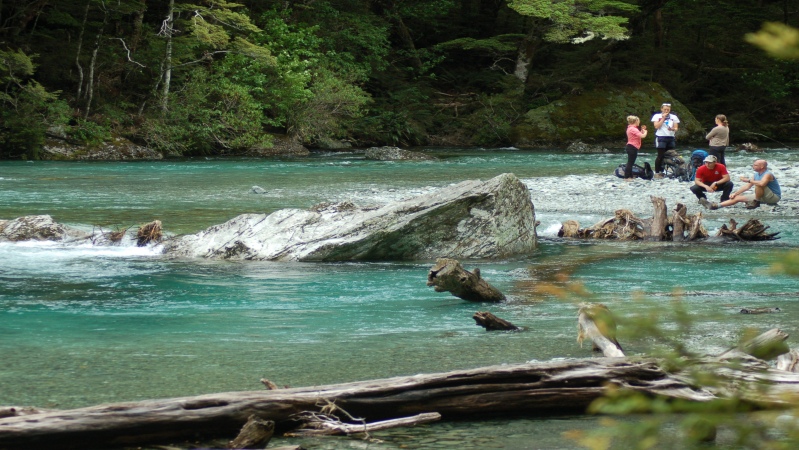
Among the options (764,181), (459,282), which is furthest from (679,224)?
(459,282)

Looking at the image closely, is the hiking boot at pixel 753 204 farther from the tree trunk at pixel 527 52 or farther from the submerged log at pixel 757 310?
the tree trunk at pixel 527 52

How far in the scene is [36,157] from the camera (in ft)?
91.0

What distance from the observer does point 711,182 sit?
54.4ft

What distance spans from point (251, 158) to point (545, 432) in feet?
88.8

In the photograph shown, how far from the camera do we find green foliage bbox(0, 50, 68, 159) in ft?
88.9

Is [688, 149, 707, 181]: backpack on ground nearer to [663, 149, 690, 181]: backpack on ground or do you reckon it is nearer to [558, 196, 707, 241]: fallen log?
[663, 149, 690, 181]: backpack on ground

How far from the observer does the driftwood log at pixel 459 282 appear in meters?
7.82

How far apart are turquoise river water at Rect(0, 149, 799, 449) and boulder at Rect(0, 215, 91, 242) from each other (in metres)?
0.39

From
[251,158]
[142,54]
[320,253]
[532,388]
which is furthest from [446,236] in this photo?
[142,54]

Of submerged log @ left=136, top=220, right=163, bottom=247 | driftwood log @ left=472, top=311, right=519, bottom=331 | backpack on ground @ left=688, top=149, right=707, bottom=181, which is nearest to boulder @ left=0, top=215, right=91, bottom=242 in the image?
submerged log @ left=136, top=220, right=163, bottom=247

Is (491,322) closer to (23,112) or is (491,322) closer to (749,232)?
(749,232)

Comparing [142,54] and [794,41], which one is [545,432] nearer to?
[794,41]

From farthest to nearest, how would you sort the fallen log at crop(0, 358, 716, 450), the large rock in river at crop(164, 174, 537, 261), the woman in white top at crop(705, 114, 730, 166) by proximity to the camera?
the woman in white top at crop(705, 114, 730, 166), the large rock in river at crop(164, 174, 537, 261), the fallen log at crop(0, 358, 716, 450)

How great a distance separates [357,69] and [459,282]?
93.5 ft
